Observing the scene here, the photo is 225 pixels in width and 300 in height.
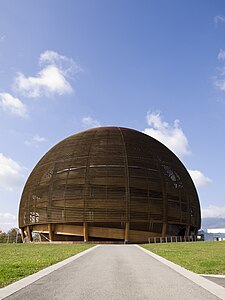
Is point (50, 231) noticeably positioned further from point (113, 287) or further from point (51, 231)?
point (113, 287)

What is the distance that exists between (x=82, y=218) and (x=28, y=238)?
1261 centimetres

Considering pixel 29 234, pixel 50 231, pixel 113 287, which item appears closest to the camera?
pixel 113 287

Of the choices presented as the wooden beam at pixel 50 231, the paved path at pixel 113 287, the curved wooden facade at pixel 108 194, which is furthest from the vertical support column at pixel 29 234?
the paved path at pixel 113 287

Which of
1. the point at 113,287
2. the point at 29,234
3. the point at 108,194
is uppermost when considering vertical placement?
the point at 108,194

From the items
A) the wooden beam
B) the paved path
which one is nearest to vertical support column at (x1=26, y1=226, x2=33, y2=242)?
the wooden beam

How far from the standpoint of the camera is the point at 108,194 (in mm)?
42406

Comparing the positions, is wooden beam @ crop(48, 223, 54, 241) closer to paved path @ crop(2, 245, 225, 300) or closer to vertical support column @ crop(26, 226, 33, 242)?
vertical support column @ crop(26, 226, 33, 242)

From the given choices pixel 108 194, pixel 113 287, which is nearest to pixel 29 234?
pixel 108 194

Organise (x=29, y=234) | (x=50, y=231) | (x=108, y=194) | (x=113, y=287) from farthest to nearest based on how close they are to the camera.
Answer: (x=29, y=234)
(x=50, y=231)
(x=108, y=194)
(x=113, y=287)

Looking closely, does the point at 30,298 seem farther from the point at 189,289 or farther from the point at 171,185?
the point at 171,185

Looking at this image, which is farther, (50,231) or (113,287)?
(50,231)

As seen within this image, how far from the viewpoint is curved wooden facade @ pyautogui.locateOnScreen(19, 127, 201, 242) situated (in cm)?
4222

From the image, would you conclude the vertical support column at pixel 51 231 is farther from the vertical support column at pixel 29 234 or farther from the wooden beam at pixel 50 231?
the vertical support column at pixel 29 234

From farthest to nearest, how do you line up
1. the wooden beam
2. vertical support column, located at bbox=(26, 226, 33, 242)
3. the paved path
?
vertical support column, located at bbox=(26, 226, 33, 242), the wooden beam, the paved path
